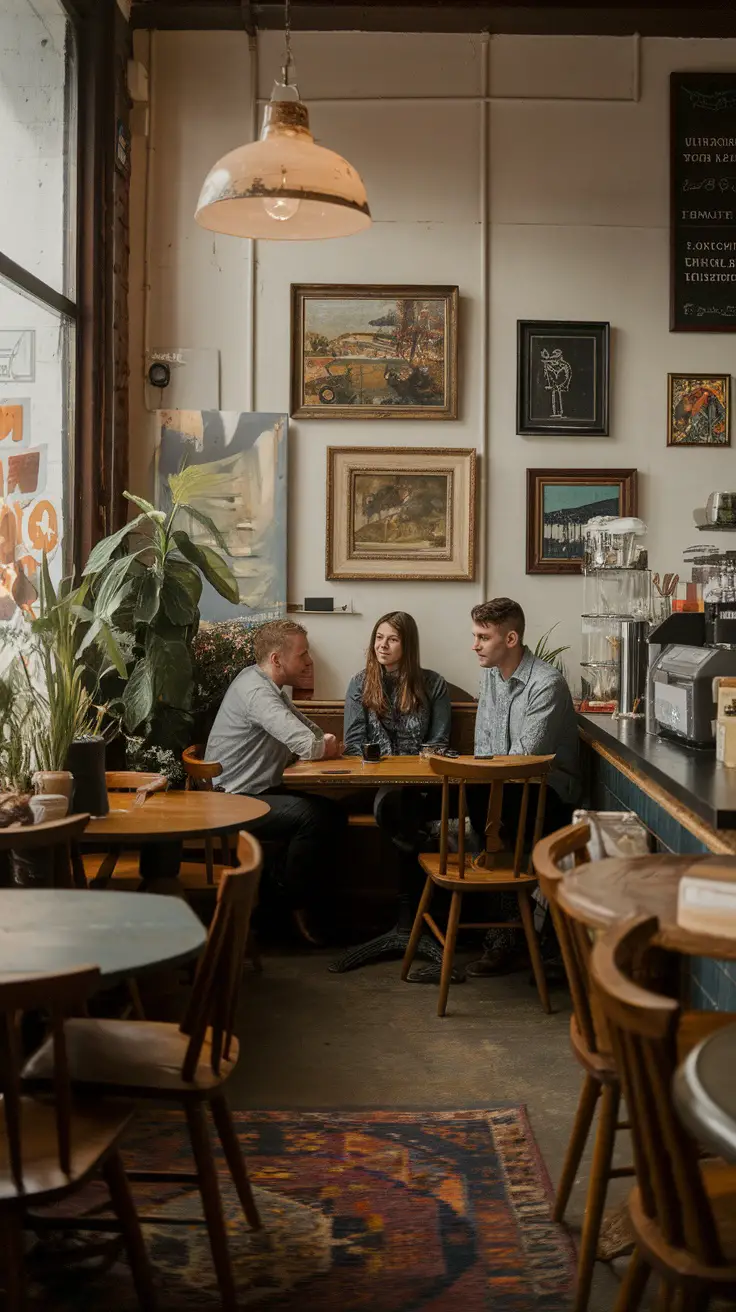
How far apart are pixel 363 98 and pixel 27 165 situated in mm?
1701

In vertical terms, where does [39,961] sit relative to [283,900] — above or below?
A: above

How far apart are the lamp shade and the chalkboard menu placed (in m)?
2.66

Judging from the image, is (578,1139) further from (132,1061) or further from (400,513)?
(400,513)

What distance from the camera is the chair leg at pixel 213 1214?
2.35 meters

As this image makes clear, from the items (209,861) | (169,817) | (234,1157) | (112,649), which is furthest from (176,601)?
(234,1157)

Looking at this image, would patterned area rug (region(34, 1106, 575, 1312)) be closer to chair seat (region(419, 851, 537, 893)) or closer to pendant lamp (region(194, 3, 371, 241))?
chair seat (region(419, 851, 537, 893))

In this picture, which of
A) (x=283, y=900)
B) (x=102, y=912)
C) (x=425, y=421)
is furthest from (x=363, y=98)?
(x=102, y=912)

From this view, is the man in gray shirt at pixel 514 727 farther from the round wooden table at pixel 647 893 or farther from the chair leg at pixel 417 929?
the round wooden table at pixel 647 893

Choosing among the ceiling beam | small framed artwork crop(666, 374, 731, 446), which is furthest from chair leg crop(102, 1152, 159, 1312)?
the ceiling beam

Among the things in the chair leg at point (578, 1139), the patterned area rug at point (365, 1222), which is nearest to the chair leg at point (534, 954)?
the patterned area rug at point (365, 1222)

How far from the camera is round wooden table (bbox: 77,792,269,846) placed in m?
3.63

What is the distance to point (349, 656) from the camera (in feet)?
19.3

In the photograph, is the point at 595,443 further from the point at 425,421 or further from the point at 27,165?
the point at 27,165

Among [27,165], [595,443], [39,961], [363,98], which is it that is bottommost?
[39,961]
